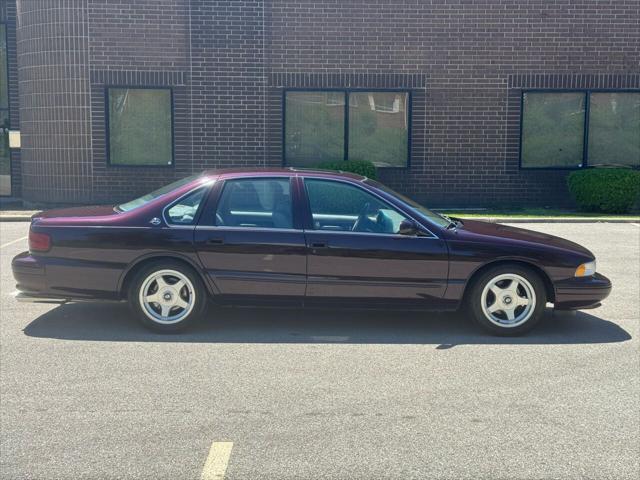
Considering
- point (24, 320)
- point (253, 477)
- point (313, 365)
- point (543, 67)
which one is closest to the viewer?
point (253, 477)

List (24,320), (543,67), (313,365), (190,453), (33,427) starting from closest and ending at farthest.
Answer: (190,453), (33,427), (313,365), (24,320), (543,67)

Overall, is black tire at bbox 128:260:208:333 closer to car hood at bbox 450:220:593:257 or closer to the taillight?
the taillight

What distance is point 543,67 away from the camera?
58.8 feet

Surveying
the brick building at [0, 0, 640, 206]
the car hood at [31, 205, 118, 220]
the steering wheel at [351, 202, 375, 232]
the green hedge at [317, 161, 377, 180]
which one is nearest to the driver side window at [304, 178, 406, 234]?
the steering wheel at [351, 202, 375, 232]

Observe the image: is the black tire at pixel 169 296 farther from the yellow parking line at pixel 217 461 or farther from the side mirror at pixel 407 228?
the yellow parking line at pixel 217 461

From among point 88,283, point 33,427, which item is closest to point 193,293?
point 88,283

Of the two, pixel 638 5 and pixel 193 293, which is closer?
pixel 193 293

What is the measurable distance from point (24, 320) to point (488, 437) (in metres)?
4.79

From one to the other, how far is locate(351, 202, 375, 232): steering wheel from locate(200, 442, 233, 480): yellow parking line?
3.08m

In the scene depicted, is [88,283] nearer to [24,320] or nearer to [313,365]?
[24,320]

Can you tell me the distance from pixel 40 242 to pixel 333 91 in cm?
1120

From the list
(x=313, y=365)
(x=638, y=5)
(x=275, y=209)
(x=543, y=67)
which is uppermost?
(x=638, y=5)

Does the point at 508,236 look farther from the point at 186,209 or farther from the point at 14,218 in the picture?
the point at 14,218

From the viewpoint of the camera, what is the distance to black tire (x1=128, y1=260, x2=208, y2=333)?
735 centimetres
